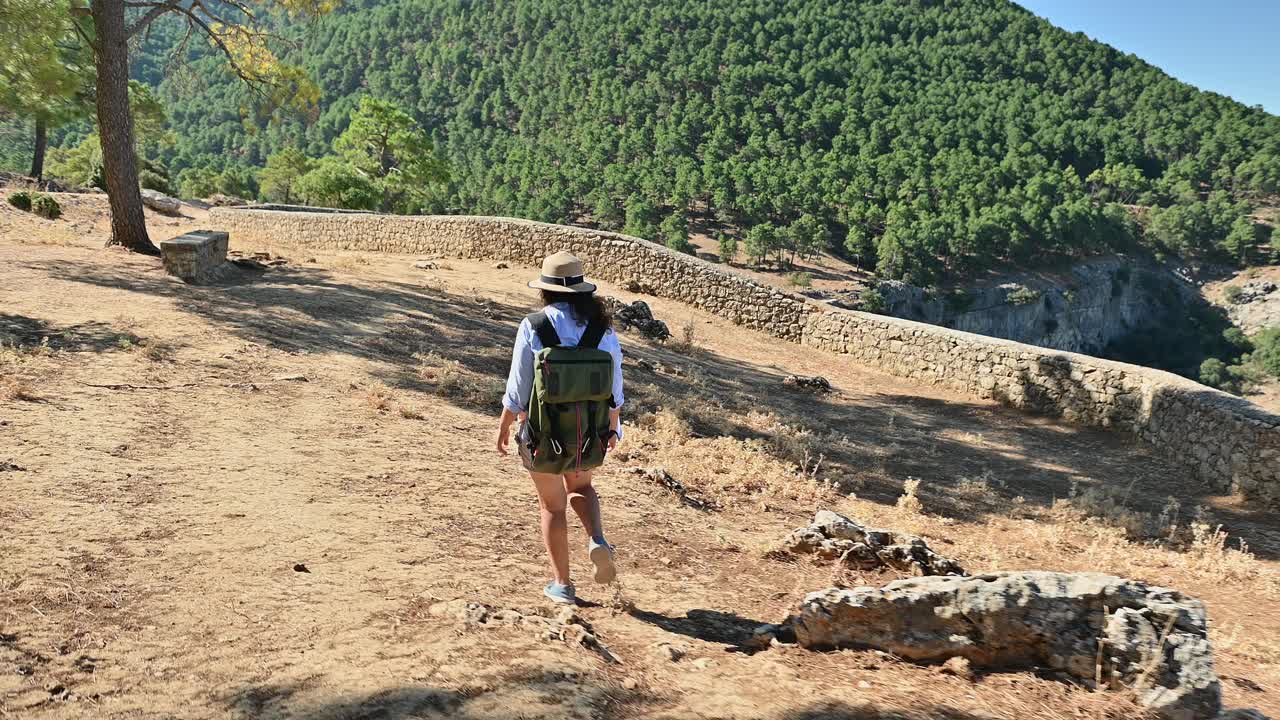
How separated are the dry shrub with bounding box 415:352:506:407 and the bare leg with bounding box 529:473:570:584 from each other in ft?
13.9

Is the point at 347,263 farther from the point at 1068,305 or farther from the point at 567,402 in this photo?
the point at 1068,305

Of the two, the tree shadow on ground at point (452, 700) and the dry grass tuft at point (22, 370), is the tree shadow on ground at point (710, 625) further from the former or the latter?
the dry grass tuft at point (22, 370)

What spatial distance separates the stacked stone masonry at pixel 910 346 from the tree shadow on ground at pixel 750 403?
35 centimetres

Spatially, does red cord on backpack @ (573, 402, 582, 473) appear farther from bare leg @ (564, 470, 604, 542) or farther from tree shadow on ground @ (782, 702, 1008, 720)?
tree shadow on ground @ (782, 702, 1008, 720)

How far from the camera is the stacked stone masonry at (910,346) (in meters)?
8.24

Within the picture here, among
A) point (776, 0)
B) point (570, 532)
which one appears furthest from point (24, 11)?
point (776, 0)

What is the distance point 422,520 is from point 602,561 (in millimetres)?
1630

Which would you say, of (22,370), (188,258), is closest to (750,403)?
(22,370)

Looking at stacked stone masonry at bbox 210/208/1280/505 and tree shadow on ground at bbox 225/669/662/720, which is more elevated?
stacked stone masonry at bbox 210/208/1280/505

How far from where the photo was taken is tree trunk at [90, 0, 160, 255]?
1182cm

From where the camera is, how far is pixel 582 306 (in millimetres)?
3441

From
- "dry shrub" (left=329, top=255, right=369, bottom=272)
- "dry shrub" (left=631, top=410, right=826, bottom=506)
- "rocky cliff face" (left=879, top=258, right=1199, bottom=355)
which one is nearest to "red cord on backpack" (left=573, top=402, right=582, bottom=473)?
"dry shrub" (left=631, top=410, right=826, bottom=506)

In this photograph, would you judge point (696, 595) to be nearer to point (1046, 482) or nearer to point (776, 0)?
point (1046, 482)

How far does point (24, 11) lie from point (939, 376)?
1388cm
